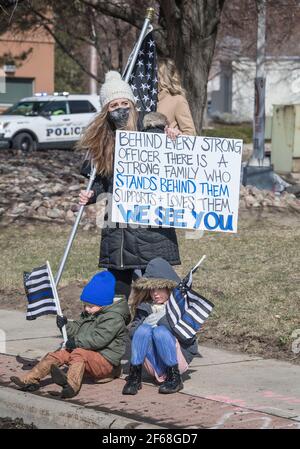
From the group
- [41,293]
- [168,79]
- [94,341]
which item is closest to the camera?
[94,341]

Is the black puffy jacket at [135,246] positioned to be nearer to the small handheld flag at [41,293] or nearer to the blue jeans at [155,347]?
the small handheld flag at [41,293]

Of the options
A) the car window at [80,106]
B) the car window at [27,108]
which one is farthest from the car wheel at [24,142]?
the car window at [80,106]

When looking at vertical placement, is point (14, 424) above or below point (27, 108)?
below

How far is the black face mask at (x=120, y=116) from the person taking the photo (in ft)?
23.5

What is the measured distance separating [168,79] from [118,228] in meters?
1.47

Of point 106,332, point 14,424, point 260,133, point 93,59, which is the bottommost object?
point 14,424

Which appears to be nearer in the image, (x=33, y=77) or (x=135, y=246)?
(x=135, y=246)

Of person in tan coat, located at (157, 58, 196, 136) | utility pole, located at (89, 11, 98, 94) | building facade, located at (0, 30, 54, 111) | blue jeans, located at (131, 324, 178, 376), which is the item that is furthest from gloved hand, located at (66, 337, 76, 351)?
building facade, located at (0, 30, 54, 111)

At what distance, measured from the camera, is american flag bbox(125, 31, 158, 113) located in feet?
26.2

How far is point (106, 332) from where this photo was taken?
652 centimetres

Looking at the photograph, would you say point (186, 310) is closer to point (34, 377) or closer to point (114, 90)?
point (34, 377)

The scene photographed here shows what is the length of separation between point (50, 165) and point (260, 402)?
13.2 m

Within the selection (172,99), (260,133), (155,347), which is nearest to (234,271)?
(172,99)

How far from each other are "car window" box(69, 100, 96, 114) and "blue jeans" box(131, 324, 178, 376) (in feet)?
82.5
